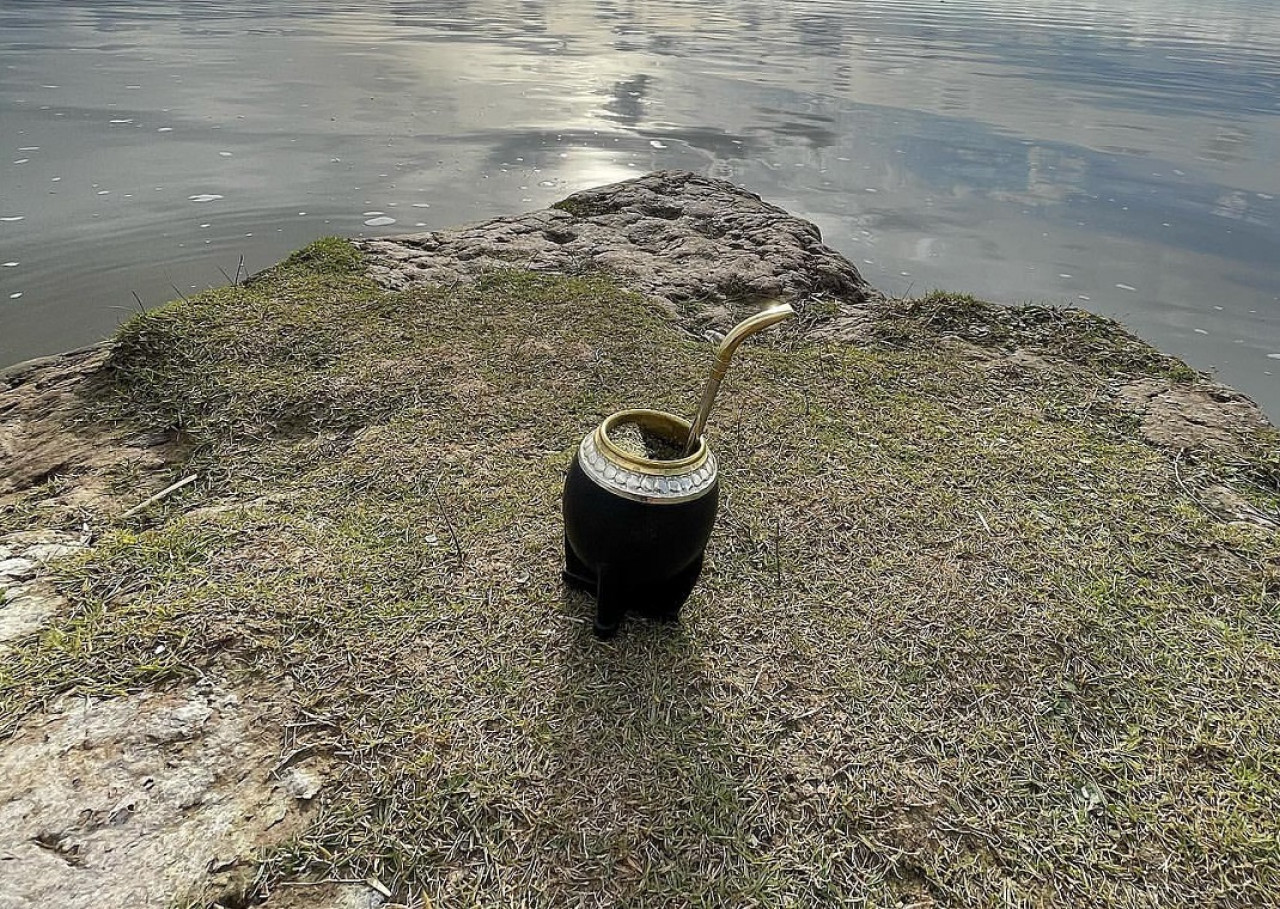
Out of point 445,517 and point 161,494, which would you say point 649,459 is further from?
point 161,494

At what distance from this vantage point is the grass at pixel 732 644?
1.60 m

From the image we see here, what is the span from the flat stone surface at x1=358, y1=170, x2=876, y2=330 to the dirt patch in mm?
2948

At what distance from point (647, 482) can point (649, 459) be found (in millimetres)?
115

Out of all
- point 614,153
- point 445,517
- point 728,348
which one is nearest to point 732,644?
point 728,348

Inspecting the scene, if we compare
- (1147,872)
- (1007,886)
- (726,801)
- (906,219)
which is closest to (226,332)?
(726,801)

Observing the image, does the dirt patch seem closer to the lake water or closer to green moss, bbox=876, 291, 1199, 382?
green moss, bbox=876, 291, 1199, 382

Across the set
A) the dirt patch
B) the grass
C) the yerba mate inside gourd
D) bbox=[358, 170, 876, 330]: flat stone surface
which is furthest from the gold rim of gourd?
bbox=[358, 170, 876, 330]: flat stone surface

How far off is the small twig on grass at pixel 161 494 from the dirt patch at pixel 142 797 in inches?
32.5

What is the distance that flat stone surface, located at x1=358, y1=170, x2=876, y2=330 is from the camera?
4469 millimetres

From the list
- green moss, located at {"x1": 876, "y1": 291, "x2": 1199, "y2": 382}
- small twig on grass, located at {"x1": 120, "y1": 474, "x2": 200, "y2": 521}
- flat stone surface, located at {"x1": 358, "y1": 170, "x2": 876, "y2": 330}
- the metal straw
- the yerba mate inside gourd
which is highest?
the metal straw

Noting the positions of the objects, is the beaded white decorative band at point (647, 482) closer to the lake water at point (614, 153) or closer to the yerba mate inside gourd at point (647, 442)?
the yerba mate inside gourd at point (647, 442)

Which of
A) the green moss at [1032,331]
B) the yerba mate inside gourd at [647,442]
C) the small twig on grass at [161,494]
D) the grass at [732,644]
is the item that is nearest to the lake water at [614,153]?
the green moss at [1032,331]

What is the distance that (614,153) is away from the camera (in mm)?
8164

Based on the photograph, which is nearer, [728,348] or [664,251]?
[728,348]
